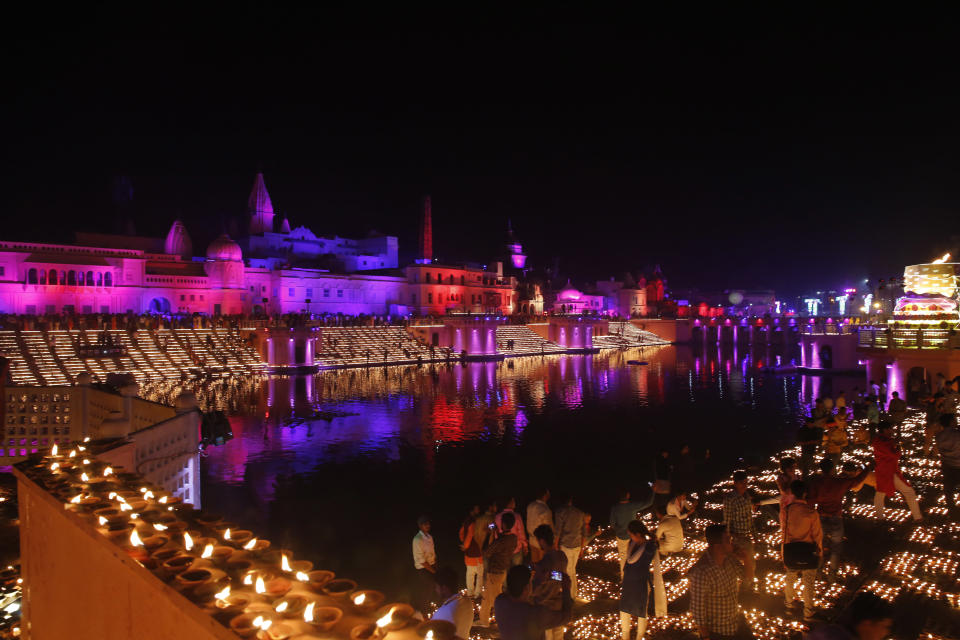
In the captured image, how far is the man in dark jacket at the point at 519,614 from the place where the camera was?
4160 millimetres

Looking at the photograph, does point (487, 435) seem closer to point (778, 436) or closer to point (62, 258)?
point (778, 436)

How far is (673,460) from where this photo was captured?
16.6 metres

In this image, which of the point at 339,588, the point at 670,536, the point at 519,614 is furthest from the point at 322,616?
the point at 670,536

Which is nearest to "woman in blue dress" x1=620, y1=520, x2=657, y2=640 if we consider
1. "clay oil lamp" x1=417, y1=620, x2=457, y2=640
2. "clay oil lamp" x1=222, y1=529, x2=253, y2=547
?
"clay oil lamp" x1=417, y1=620, x2=457, y2=640

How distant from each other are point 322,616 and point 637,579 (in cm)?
366

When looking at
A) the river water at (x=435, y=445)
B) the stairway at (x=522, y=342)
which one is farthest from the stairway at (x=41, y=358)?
the stairway at (x=522, y=342)

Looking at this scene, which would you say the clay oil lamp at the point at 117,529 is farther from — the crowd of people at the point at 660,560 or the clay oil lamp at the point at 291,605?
the crowd of people at the point at 660,560

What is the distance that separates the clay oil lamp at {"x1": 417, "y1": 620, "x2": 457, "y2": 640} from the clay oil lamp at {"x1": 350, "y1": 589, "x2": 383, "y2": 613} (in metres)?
0.35

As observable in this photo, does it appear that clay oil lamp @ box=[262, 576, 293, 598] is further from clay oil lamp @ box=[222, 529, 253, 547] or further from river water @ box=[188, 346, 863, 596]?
river water @ box=[188, 346, 863, 596]

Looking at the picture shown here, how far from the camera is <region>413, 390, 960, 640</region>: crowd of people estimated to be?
4262 mm

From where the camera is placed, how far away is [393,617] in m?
3.12

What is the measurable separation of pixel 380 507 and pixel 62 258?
38466mm

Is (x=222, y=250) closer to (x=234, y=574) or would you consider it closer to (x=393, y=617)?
(x=234, y=574)

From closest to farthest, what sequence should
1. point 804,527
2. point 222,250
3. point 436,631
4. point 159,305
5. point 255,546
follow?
1. point 436,631
2. point 255,546
3. point 804,527
4. point 159,305
5. point 222,250
